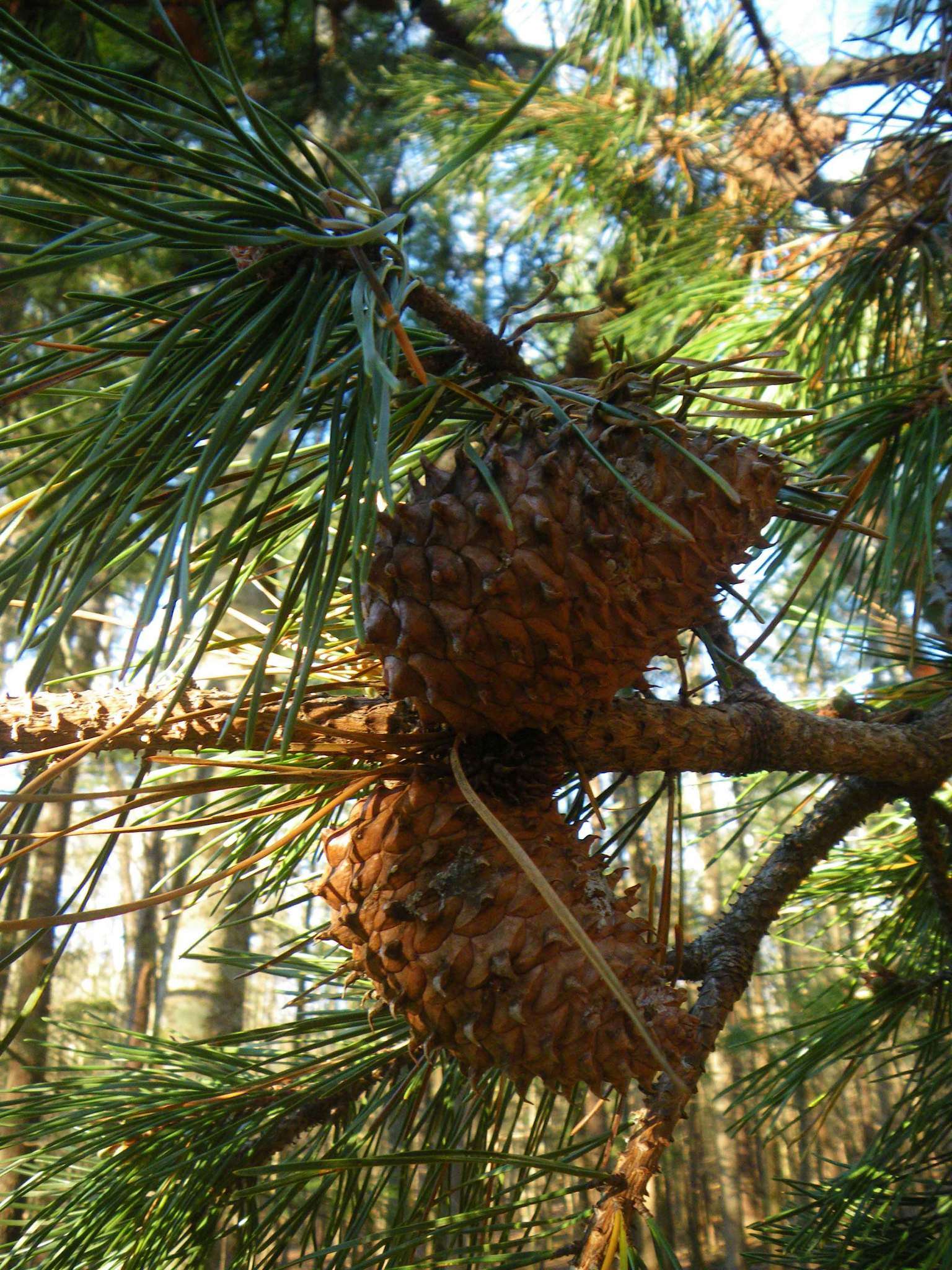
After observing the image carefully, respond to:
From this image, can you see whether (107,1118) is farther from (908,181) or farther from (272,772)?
(908,181)

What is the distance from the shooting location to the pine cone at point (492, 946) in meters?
0.40

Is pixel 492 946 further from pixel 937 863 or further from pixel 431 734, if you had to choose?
pixel 937 863

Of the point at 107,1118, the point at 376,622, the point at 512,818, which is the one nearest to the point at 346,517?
the point at 376,622

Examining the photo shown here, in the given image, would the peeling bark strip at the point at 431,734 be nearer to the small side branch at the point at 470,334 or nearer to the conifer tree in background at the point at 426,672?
the conifer tree in background at the point at 426,672

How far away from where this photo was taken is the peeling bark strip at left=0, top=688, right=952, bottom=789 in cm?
43

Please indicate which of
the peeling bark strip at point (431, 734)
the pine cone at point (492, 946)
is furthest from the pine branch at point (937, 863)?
the pine cone at point (492, 946)

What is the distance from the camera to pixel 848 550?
764mm

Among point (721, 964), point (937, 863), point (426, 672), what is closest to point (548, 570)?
point (426, 672)

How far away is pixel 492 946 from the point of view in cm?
40

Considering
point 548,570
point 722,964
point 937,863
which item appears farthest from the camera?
point 937,863

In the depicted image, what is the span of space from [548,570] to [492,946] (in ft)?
0.51

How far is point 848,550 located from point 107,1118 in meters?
0.68

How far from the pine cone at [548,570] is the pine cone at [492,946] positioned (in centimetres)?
5

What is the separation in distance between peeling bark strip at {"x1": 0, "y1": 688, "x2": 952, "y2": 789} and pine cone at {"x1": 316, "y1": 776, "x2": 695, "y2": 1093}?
0.04m
